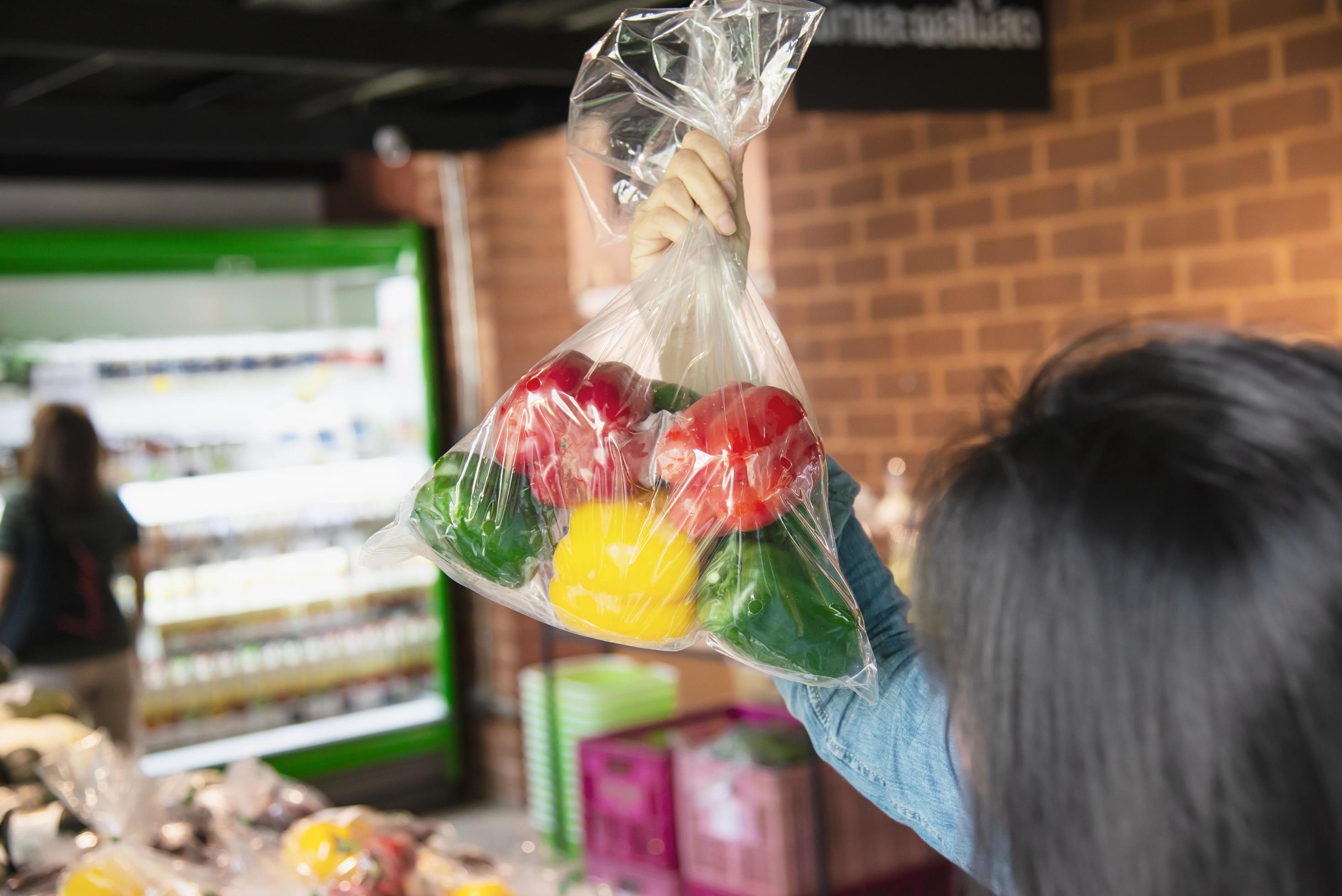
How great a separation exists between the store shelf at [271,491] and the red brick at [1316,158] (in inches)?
133

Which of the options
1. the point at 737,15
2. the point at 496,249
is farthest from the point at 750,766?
the point at 496,249

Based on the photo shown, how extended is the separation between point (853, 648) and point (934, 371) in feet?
7.95

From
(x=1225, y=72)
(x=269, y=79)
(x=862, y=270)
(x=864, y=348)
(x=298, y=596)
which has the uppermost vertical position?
(x=269, y=79)

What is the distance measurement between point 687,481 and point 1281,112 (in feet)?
7.05

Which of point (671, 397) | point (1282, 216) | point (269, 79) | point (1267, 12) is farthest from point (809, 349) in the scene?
point (671, 397)

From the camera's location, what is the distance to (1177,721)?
565 millimetres

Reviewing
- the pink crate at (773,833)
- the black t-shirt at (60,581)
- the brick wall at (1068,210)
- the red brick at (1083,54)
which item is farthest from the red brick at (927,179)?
the black t-shirt at (60,581)

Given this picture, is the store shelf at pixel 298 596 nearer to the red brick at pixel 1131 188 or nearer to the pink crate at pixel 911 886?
the pink crate at pixel 911 886

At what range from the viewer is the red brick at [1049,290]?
2.92 meters

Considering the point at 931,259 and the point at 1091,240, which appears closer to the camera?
the point at 1091,240

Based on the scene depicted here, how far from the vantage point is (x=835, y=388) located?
3498mm

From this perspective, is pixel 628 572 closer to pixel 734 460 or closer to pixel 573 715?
pixel 734 460

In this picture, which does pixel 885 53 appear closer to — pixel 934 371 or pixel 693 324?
pixel 934 371

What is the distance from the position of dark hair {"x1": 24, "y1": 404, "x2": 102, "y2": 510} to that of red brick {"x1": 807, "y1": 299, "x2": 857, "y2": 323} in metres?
2.19
